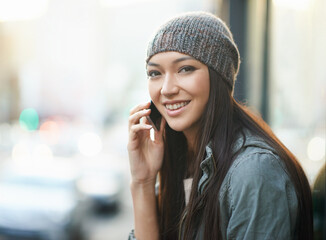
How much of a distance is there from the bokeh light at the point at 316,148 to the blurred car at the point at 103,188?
6213mm

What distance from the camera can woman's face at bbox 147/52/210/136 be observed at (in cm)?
151

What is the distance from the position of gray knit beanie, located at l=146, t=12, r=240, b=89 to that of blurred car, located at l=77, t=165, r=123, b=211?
277 inches

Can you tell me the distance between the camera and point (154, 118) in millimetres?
1912

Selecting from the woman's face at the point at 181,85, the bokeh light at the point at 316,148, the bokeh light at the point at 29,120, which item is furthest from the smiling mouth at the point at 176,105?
the bokeh light at the point at 29,120

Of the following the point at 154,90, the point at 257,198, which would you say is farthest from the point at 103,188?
the point at 257,198

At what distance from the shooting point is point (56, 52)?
1075 inches

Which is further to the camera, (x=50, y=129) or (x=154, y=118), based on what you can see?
(x=50, y=129)

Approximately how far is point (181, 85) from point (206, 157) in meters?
0.37

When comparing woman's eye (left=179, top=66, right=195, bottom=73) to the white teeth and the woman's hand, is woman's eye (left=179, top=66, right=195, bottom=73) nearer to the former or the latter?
the white teeth

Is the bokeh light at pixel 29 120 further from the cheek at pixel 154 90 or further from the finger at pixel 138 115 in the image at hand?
the cheek at pixel 154 90

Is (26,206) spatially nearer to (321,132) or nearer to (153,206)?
(153,206)

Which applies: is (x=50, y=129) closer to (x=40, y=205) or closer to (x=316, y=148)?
(x=40, y=205)

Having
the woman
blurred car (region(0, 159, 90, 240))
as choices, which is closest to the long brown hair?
the woman

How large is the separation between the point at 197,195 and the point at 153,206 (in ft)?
1.47
